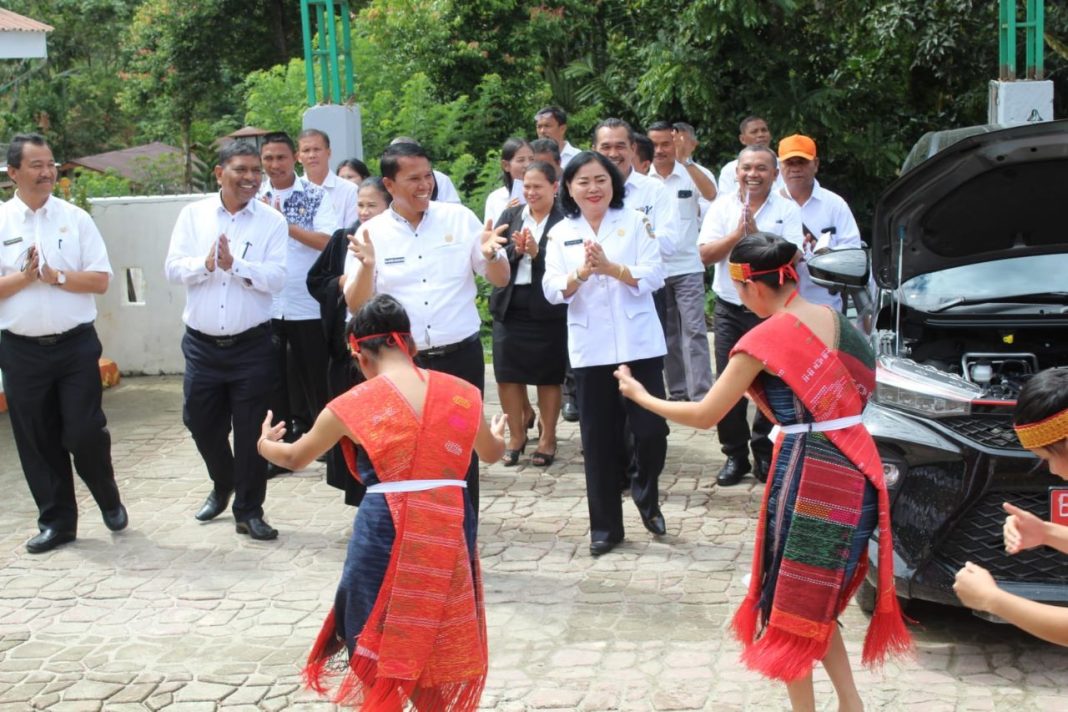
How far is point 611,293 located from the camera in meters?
6.59

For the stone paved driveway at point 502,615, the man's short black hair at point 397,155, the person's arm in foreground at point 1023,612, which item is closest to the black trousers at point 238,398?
the stone paved driveway at point 502,615

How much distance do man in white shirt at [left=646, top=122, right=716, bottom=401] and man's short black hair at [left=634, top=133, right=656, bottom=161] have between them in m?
0.23

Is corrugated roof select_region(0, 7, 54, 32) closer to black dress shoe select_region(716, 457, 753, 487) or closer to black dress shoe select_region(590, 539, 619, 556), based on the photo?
Result: black dress shoe select_region(716, 457, 753, 487)

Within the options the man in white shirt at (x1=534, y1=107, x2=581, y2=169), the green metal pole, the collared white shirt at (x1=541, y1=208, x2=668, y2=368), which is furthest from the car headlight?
the green metal pole

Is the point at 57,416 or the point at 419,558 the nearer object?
the point at 419,558

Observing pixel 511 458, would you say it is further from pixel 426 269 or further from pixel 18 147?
pixel 18 147

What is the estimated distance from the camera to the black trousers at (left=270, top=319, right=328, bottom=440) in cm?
817

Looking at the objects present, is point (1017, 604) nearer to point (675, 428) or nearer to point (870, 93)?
point (675, 428)

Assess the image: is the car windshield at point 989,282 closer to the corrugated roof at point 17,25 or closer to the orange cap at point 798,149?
the orange cap at point 798,149

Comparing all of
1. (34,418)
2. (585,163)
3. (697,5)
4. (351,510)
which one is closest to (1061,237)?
(585,163)

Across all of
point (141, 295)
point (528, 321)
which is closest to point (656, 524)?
point (528, 321)

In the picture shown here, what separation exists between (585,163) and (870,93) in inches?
363

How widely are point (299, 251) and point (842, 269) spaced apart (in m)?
3.62

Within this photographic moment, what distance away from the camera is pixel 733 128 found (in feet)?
48.9
